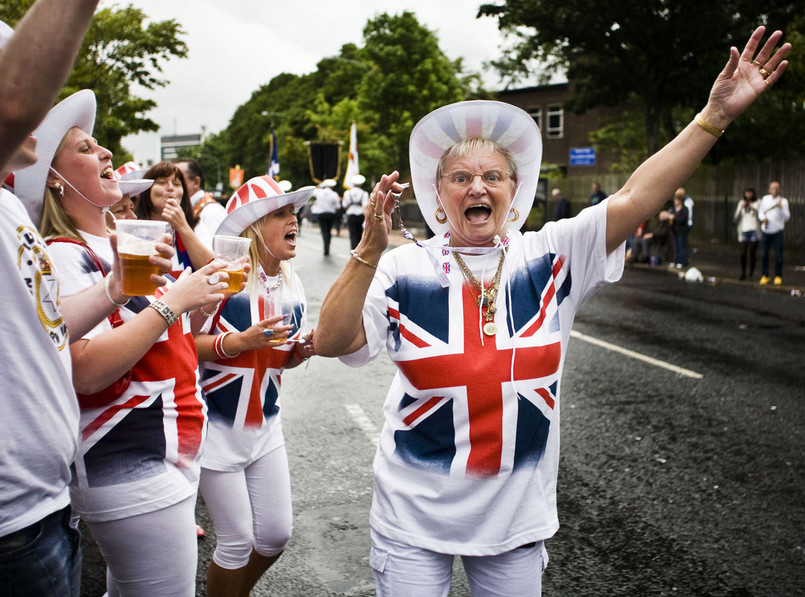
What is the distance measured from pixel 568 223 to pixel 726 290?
1370 cm

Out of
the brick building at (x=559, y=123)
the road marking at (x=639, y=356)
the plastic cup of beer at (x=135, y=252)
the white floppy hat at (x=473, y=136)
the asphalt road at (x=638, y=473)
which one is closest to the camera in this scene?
the plastic cup of beer at (x=135, y=252)

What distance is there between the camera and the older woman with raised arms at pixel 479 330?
7.34 ft

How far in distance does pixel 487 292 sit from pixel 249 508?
1.49m

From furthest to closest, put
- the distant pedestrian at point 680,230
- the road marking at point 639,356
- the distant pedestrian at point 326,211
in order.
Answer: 1. the distant pedestrian at point 326,211
2. the distant pedestrian at point 680,230
3. the road marking at point 639,356

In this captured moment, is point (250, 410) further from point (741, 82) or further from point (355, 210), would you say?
point (355, 210)

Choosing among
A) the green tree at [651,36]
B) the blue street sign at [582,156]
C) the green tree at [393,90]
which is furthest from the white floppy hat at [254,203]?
the green tree at [393,90]

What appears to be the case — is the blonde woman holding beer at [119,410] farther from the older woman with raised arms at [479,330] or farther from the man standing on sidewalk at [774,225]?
the man standing on sidewalk at [774,225]

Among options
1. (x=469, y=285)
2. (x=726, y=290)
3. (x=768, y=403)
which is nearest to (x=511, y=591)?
(x=469, y=285)

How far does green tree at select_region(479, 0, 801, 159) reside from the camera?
23.6 meters

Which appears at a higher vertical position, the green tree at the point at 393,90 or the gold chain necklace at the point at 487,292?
the green tree at the point at 393,90

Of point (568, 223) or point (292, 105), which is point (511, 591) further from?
point (292, 105)

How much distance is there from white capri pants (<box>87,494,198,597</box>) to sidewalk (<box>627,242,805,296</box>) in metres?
13.9

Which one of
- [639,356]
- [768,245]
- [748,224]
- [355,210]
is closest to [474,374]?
[639,356]

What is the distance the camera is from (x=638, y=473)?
506 cm
